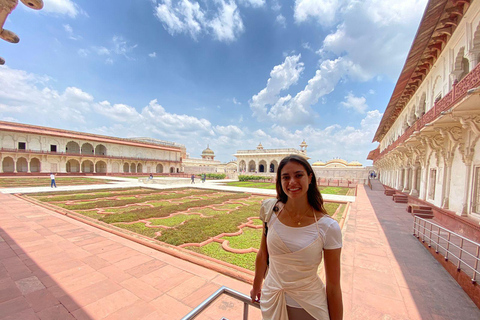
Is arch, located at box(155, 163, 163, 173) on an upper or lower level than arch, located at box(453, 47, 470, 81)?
lower

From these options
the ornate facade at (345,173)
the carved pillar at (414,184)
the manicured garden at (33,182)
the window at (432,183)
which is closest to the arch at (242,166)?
the ornate facade at (345,173)

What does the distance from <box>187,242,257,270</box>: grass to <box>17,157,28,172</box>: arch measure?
35.1 meters

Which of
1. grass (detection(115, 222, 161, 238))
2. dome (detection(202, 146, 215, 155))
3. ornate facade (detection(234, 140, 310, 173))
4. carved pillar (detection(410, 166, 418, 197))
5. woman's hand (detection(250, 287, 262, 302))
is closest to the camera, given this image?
woman's hand (detection(250, 287, 262, 302))

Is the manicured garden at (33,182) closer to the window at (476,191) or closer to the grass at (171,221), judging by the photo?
the grass at (171,221)

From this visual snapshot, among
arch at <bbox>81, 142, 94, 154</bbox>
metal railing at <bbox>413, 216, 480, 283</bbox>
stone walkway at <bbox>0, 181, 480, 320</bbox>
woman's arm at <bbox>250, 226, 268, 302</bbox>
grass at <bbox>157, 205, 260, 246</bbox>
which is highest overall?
arch at <bbox>81, 142, 94, 154</bbox>

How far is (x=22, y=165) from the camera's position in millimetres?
27125

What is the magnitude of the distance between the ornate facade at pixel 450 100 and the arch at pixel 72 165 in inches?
1501

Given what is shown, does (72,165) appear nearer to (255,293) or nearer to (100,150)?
(100,150)

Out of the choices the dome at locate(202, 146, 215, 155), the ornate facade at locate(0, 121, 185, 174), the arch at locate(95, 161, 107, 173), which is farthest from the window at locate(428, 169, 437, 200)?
the dome at locate(202, 146, 215, 155)

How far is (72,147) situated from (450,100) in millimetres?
39790

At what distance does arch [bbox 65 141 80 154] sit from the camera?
101 feet

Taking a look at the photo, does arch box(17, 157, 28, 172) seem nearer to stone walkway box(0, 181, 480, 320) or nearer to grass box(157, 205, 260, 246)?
stone walkway box(0, 181, 480, 320)

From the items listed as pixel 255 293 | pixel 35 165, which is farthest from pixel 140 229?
pixel 35 165

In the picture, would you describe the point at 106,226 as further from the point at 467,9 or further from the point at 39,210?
the point at 467,9
